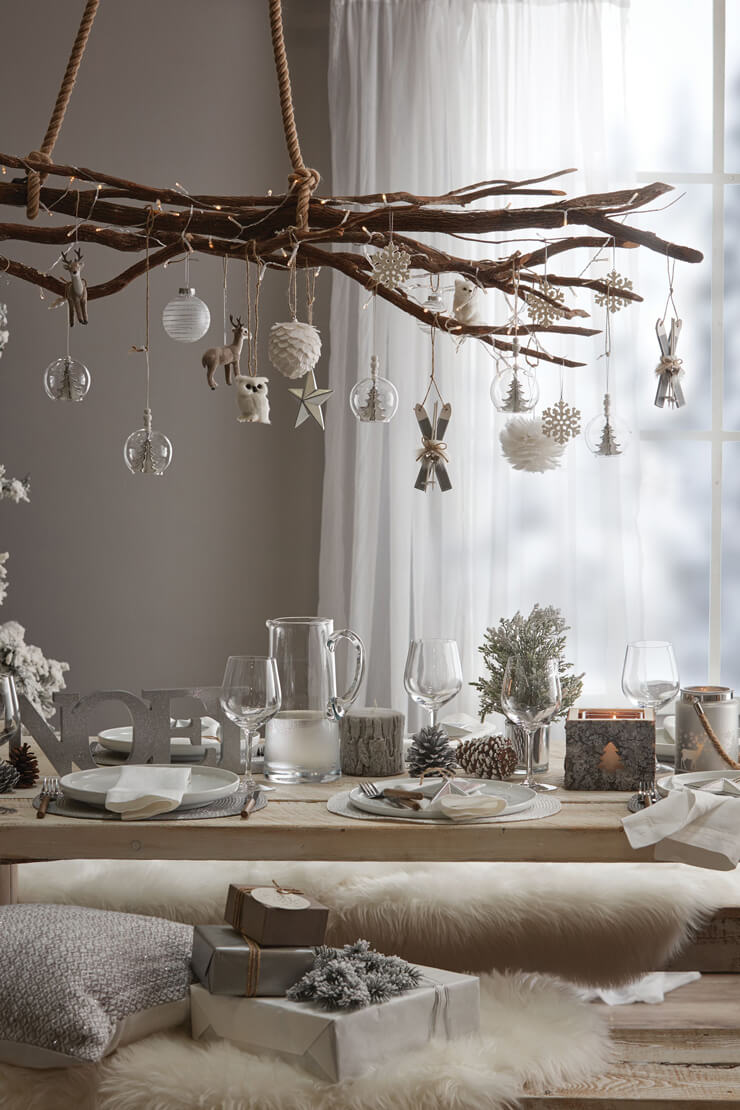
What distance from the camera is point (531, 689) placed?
1.69 meters

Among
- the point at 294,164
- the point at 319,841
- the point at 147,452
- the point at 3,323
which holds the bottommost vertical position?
the point at 319,841

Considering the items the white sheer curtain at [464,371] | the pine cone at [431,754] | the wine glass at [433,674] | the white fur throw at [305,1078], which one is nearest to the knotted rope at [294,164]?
the wine glass at [433,674]

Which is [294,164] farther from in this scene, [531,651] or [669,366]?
[531,651]

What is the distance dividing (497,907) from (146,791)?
2.17ft

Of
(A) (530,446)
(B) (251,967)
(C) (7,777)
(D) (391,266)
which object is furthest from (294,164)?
(B) (251,967)

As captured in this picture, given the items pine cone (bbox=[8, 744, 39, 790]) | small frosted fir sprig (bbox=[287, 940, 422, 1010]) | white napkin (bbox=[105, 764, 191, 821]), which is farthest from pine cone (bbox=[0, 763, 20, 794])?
small frosted fir sprig (bbox=[287, 940, 422, 1010])

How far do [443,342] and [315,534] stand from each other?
29.4 inches

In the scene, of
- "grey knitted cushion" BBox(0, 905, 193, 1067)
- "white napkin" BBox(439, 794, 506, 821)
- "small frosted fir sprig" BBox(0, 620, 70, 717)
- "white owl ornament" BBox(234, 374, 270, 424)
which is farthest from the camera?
"small frosted fir sprig" BBox(0, 620, 70, 717)

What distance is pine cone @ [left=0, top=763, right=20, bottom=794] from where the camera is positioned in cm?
170

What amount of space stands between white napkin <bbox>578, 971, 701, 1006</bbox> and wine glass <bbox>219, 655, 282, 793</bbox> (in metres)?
0.72

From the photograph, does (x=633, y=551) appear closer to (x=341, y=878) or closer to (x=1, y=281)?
(x=341, y=878)

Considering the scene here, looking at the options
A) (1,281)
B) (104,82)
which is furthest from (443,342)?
(1,281)

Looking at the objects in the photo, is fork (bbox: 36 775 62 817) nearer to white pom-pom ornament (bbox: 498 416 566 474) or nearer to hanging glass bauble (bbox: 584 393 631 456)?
white pom-pom ornament (bbox: 498 416 566 474)

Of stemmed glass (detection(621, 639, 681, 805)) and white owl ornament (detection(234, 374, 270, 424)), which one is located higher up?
white owl ornament (detection(234, 374, 270, 424))
